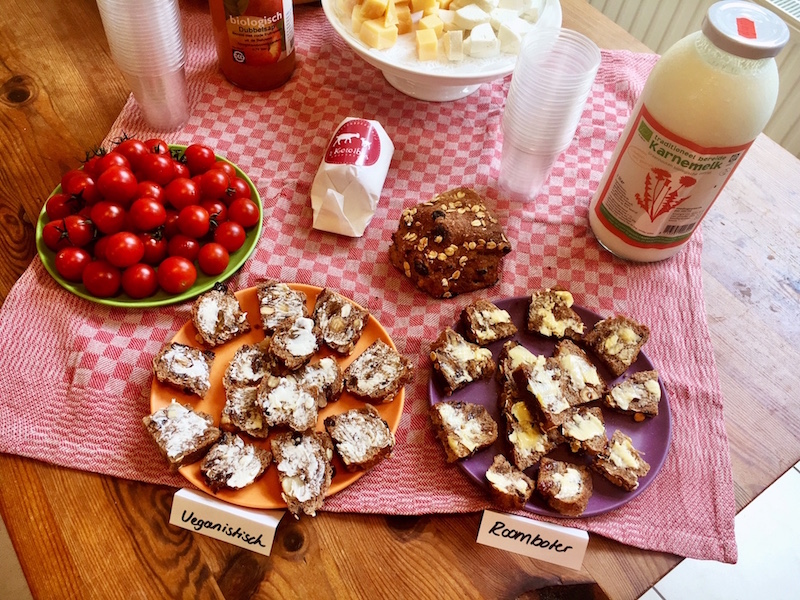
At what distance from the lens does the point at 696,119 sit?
89 cm

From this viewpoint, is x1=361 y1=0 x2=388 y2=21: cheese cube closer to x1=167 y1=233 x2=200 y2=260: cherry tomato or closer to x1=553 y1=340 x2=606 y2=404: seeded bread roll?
x1=167 y1=233 x2=200 y2=260: cherry tomato

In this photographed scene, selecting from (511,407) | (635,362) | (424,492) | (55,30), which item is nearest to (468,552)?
(424,492)

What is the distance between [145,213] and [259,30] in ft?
1.59

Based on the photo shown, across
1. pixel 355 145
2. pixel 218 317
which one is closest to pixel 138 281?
pixel 218 317

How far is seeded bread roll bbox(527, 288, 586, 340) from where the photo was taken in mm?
1035

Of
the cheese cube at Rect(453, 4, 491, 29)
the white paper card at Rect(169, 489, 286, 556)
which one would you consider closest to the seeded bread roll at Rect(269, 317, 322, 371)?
the white paper card at Rect(169, 489, 286, 556)

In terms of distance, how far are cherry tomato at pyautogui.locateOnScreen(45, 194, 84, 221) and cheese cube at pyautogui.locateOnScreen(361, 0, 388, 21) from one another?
675 mm

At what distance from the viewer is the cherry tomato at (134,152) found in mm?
1132

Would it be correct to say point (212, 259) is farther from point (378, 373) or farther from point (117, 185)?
point (378, 373)

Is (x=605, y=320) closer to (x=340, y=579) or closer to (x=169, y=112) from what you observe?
(x=340, y=579)

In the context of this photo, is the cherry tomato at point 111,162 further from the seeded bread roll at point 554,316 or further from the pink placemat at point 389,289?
the seeded bread roll at point 554,316

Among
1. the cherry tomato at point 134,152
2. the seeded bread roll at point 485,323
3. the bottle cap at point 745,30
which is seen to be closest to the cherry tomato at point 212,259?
the cherry tomato at point 134,152

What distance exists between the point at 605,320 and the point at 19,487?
3.11 ft

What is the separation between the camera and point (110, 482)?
903 millimetres
